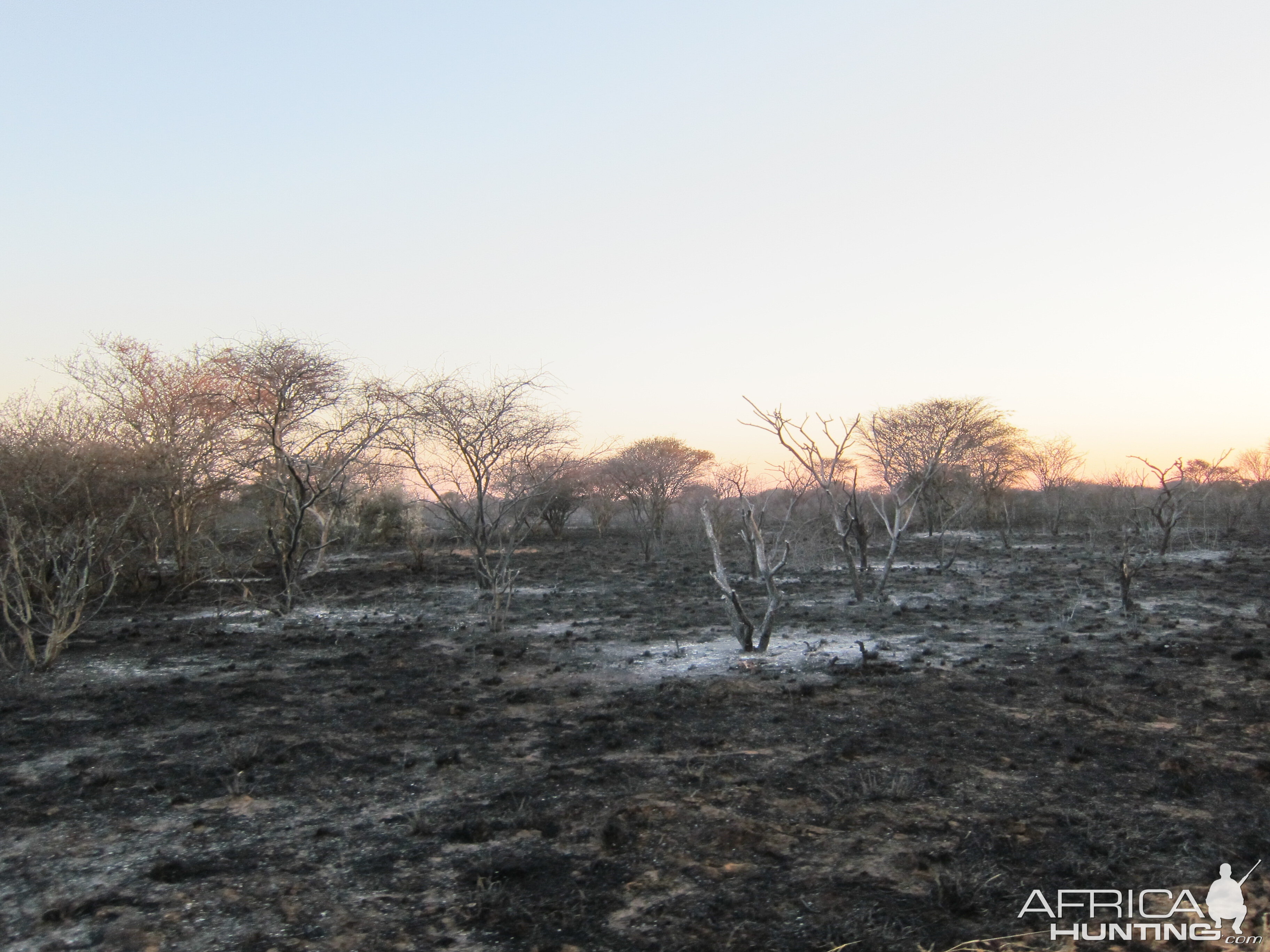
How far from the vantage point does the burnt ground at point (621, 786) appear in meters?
4.01

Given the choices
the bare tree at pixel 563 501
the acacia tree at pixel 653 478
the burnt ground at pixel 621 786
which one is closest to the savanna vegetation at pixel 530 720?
the burnt ground at pixel 621 786

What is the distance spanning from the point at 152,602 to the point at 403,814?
1316 cm

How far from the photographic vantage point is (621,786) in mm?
5805

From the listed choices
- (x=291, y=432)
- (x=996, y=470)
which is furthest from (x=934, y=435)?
(x=291, y=432)

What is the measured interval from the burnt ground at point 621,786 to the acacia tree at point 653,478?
14945 mm

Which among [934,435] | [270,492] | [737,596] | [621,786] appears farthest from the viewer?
[934,435]

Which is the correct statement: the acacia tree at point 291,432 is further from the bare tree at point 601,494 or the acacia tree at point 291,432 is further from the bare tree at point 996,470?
the bare tree at point 996,470

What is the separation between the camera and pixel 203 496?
1812 centimetres

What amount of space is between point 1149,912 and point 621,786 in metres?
3.14

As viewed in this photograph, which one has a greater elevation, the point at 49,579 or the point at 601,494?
the point at 601,494

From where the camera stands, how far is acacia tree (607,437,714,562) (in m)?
28.5

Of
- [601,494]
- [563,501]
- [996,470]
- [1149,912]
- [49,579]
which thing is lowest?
[1149,912]

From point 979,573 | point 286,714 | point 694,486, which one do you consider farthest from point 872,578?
point 694,486

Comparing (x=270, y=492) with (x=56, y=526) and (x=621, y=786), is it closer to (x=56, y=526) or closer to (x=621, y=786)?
(x=56, y=526)
